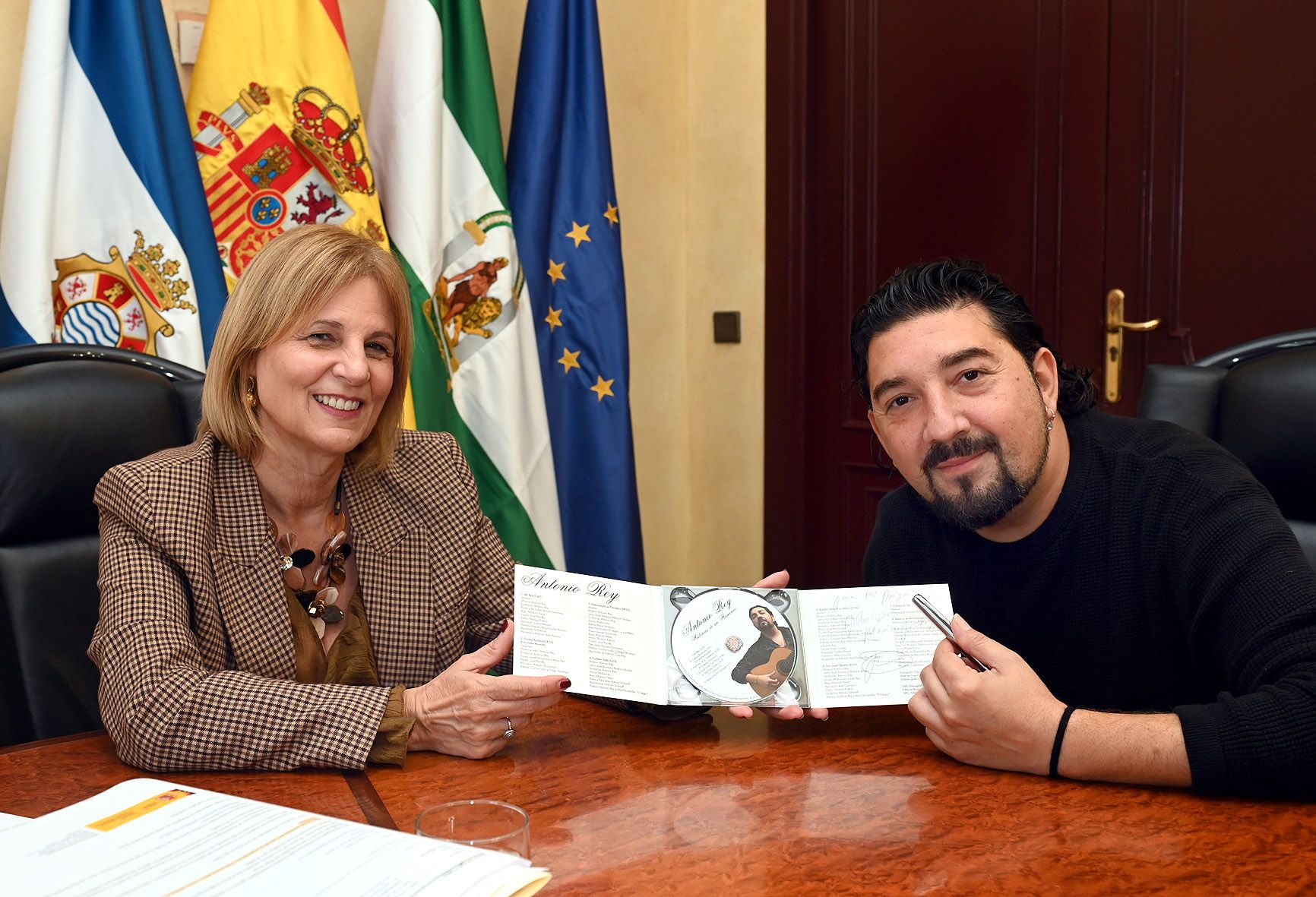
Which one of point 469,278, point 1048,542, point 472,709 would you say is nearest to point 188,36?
point 469,278

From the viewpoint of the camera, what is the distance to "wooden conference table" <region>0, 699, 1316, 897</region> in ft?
3.28

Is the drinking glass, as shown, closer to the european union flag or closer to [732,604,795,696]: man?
[732,604,795,696]: man

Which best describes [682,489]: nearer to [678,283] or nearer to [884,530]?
[678,283]

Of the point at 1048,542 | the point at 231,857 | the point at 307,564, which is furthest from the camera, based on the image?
the point at 307,564

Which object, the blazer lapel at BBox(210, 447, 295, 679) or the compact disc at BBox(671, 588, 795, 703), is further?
the blazer lapel at BBox(210, 447, 295, 679)

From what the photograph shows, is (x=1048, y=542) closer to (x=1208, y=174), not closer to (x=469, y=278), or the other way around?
(x=1208, y=174)

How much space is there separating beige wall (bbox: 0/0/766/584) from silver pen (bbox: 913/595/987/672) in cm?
247

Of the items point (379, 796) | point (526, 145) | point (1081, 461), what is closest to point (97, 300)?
point (526, 145)

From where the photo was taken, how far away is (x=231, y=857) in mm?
A: 952

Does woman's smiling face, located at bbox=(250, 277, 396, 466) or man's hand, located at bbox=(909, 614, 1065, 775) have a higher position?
woman's smiling face, located at bbox=(250, 277, 396, 466)

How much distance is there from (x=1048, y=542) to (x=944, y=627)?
317mm

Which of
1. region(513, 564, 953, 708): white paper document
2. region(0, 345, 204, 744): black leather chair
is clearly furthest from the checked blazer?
region(513, 564, 953, 708): white paper document

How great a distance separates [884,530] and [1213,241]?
5.22 ft

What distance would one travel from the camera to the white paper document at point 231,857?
887mm
